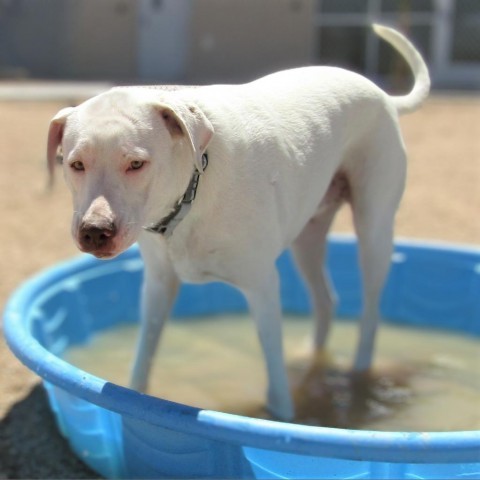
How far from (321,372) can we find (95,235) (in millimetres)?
2034

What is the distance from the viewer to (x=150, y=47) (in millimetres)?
17797

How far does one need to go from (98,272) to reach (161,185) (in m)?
2.09

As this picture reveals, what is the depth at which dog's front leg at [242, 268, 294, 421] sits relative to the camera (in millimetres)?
2947

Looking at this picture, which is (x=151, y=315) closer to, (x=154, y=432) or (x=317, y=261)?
(x=154, y=432)

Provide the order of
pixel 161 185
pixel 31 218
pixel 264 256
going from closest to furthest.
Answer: pixel 161 185 → pixel 264 256 → pixel 31 218

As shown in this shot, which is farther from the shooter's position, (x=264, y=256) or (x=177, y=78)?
(x=177, y=78)

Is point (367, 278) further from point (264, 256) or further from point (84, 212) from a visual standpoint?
point (84, 212)

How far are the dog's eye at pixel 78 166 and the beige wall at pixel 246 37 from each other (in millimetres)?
15311

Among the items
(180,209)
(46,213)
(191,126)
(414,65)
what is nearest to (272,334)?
(180,209)

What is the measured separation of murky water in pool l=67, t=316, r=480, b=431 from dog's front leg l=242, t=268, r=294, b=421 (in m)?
0.19

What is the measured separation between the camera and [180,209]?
2646 millimetres

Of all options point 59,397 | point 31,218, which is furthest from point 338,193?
point 31,218

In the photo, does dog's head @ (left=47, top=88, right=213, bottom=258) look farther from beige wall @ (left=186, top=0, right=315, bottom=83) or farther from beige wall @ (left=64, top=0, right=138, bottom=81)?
beige wall @ (left=64, top=0, right=138, bottom=81)

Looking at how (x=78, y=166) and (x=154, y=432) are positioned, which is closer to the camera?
(x=78, y=166)
